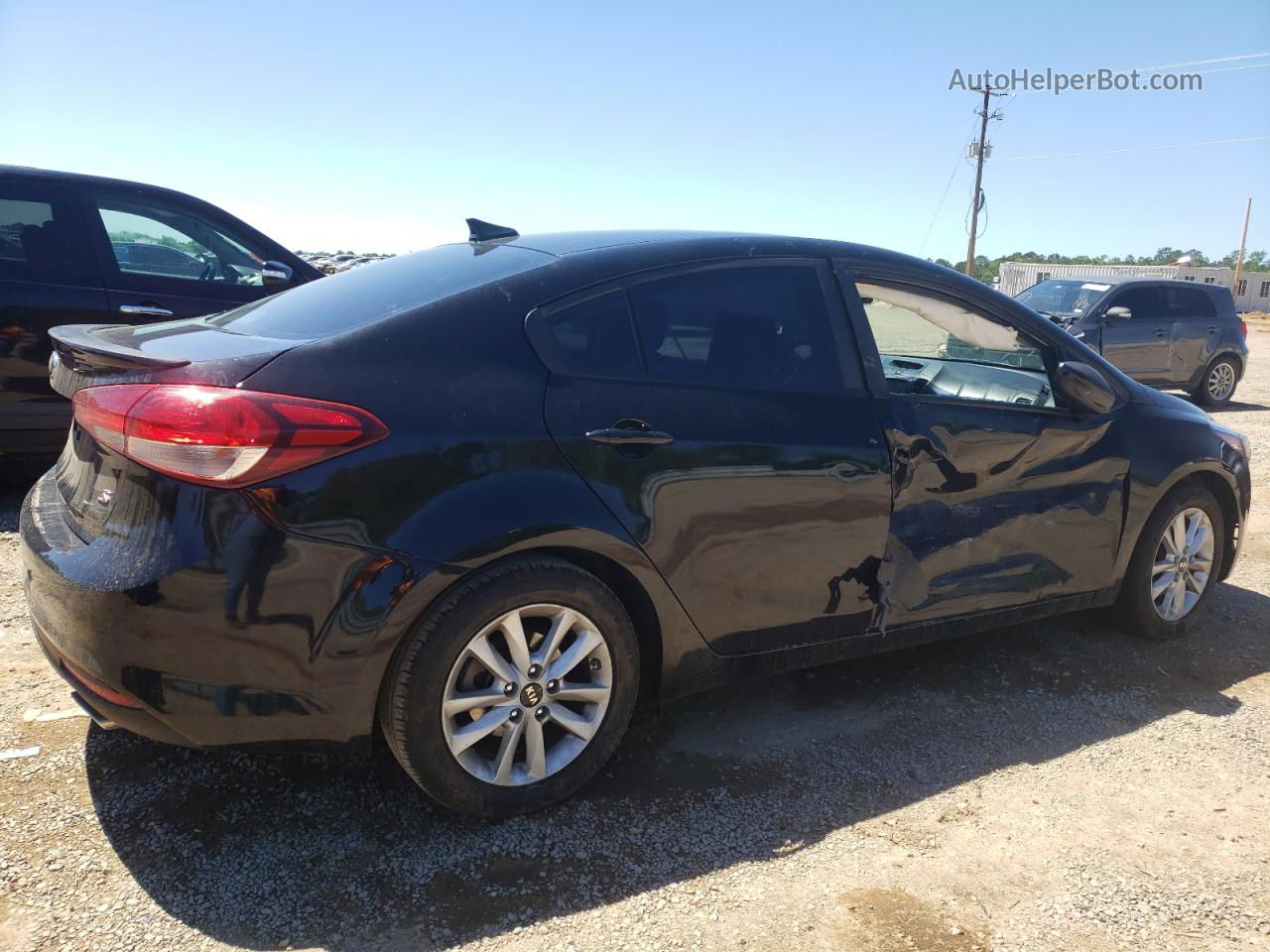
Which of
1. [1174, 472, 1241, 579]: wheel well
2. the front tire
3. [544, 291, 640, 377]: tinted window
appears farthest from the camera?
[1174, 472, 1241, 579]: wheel well

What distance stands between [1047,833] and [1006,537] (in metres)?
1.14

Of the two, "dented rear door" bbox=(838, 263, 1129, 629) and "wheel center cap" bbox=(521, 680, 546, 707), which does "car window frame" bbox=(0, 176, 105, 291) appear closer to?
"wheel center cap" bbox=(521, 680, 546, 707)

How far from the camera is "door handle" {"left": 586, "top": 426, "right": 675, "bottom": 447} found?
106 inches

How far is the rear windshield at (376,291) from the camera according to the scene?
271 centimetres

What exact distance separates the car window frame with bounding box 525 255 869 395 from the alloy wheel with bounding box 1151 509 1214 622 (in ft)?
6.34

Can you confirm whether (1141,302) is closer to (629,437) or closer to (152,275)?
(152,275)

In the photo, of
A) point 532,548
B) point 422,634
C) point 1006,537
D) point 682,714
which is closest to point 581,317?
point 532,548

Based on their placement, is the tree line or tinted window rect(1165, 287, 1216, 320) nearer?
tinted window rect(1165, 287, 1216, 320)

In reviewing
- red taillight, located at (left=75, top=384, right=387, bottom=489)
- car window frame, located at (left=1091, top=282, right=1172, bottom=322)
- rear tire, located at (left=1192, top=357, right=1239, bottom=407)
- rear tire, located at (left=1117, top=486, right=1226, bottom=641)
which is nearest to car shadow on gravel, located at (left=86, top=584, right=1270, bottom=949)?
rear tire, located at (left=1117, top=486, right=1226, bottom=641)

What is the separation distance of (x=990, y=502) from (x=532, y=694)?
1.90 metres

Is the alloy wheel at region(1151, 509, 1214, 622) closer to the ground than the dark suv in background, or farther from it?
closer to the ground

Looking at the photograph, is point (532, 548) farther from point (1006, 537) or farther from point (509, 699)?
point (1006, 537)

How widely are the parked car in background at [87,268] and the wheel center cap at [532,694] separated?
12.7 feet

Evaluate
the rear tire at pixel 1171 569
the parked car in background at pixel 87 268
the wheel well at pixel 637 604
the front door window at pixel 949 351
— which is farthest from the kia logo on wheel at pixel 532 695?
the parked car in background at pixel 87 268
